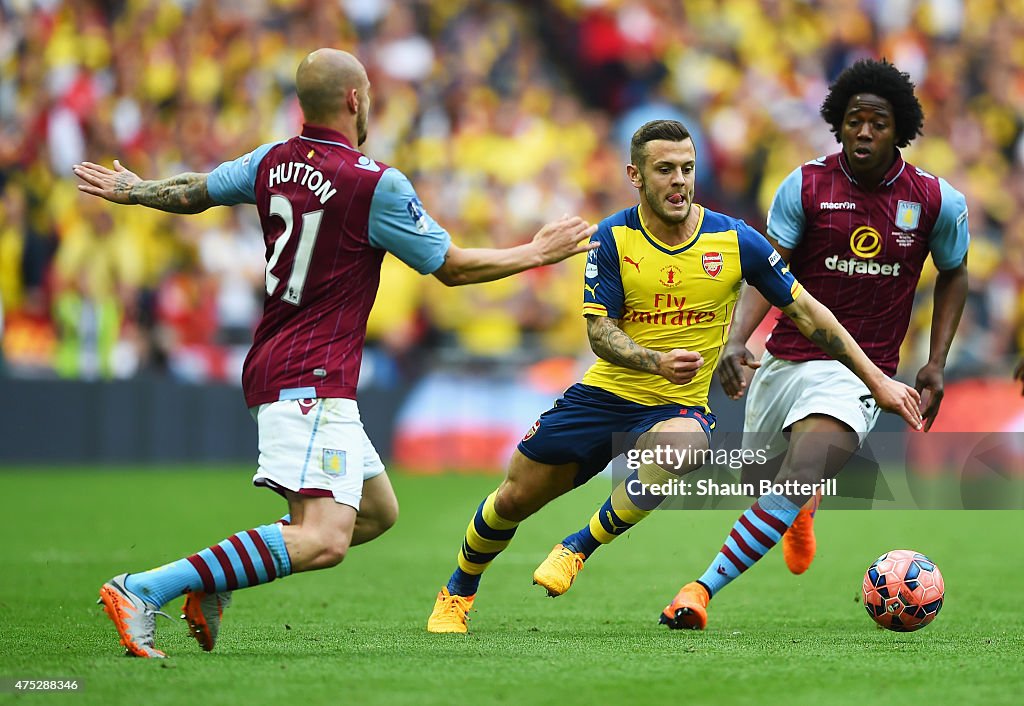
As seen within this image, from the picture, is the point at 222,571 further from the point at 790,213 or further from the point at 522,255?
the point at 790,213

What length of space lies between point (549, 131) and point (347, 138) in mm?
13779

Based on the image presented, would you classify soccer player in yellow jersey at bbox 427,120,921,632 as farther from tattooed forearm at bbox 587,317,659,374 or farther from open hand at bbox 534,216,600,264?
open hand at bbox 534,216,600,264

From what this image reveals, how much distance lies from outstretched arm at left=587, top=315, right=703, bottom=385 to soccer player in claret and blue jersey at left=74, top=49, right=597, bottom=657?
90cm

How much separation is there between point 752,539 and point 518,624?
1244mm

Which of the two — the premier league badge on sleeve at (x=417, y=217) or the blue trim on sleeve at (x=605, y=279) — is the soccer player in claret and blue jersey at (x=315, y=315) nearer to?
the premier league badge on sleeve at (x=417, y=217)

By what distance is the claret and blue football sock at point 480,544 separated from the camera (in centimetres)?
725

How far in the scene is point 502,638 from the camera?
6719 millimetres

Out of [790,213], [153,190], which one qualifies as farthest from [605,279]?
[153,190]

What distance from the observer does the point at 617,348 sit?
A: 6949mm

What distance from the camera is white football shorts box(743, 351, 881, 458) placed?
7.60 m

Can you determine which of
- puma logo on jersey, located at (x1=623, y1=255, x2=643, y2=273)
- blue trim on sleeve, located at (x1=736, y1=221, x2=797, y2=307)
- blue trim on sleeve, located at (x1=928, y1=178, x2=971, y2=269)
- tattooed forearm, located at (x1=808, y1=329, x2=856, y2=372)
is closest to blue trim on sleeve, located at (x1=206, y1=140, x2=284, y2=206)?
puma logo on jersey, located at (x1=623, y1=255, x2=643, y2=273)

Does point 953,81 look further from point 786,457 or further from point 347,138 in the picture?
point 347,138

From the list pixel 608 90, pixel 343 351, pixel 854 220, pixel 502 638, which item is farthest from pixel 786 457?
pixel 608 90

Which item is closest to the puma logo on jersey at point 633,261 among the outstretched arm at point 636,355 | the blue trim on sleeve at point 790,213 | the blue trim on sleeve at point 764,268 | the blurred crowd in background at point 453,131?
the outstretched arm at point 636,355
